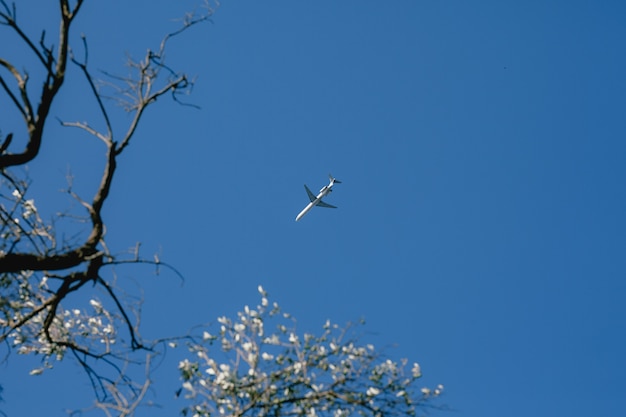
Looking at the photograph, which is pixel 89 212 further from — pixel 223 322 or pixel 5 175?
pixel 223 322

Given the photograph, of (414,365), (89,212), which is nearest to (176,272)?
(89,212)

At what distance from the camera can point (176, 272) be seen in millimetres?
7070

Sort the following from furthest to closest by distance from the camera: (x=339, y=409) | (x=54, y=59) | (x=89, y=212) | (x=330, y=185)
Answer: (x=330, y=185)
(x=339, y=409)
(x=89, y=212)
(x=54, y=59)

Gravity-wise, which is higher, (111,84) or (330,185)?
(330,185)

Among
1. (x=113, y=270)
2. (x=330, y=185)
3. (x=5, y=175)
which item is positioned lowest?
(x=113, y=270)

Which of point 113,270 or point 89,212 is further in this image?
point 113,270

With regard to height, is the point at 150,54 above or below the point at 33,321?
above

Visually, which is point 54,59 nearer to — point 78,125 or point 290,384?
point 78,125

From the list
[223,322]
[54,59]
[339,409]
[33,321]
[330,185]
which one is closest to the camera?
[54,59]

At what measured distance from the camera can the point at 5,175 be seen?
7.29 m

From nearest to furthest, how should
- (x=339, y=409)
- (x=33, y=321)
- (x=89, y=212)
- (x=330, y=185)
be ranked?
1. (x=89, y=212)
2. (x=339, y=409)
3. (x=33, y=321)
4. (x=330, y=185)

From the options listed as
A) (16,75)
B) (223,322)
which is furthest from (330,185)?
(16,75)

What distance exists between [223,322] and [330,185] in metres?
16.3

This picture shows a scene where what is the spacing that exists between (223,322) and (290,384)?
2346 millimetres
